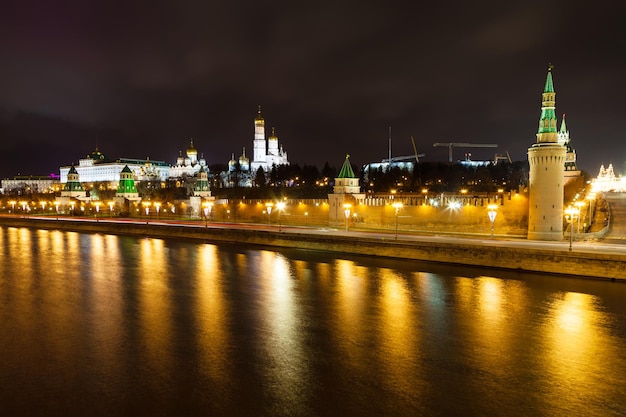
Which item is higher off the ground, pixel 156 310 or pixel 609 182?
pixel 609 182

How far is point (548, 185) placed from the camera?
24.7 m

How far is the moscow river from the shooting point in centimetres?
797

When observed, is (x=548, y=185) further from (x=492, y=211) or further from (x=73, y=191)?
(x=73, y=191)

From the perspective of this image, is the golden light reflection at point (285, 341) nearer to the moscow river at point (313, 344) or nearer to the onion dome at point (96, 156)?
the moscow river at point (313, 344)

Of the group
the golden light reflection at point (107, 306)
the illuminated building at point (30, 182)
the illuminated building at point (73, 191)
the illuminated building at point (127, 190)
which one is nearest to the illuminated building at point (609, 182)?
the illuminated building at point (127, 190)

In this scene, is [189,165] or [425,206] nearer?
[425,206]

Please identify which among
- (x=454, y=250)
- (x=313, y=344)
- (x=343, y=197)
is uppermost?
(x=343, y=197)

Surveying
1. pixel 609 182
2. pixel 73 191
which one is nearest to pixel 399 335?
pixel 73 191

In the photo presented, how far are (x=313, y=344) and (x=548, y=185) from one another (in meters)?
19.5

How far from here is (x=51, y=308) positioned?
47.7ft

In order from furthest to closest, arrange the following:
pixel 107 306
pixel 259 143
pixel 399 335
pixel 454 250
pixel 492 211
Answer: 1. pixel 259 143
2. pixel 492 211
3. pixel 454 250
4. pixel 107 306
5. pixel 399 335

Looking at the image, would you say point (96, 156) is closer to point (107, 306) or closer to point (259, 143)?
point (259, 143)

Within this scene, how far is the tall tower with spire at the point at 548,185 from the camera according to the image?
24.6m

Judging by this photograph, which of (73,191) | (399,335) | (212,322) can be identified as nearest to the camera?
(399,335)
